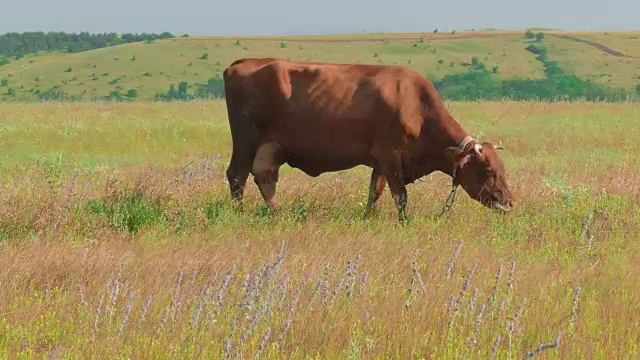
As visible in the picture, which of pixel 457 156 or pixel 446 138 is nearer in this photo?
pixel 457 156

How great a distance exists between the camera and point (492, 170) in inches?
368

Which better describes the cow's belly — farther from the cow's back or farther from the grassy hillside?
the grassy hillside

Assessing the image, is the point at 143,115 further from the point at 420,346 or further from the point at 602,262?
the point at 420,346

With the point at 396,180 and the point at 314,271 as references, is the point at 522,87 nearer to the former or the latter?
the point at 396,180

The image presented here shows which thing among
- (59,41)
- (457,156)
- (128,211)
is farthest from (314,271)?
(59,41)

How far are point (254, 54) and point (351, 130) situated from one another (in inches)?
4609

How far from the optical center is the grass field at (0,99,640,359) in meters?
4.45

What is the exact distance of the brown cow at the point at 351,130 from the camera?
9383mm

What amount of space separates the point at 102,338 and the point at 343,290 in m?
1.78

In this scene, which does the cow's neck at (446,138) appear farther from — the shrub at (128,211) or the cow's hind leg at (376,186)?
the shrub at (128,211)

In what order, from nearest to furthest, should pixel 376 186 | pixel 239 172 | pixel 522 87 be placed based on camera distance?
pixel 376 186, pixel 239 172, pixel 522 87

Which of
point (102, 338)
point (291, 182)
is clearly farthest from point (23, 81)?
point (102, 338)

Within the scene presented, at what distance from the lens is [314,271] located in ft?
20.1

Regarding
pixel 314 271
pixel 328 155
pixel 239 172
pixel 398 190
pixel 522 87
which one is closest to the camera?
pixel 314 271
